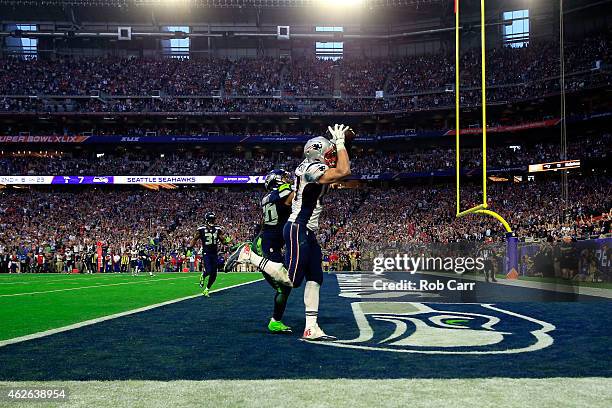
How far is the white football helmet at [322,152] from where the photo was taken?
19.9 feet

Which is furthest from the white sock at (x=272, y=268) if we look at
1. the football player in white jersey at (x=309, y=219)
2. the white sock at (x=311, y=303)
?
the white sock at (x=311, y=303)

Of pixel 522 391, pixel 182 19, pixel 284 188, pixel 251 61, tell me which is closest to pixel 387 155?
pixel 251 61

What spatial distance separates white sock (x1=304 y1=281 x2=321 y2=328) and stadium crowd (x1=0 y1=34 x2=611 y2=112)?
4268 cm

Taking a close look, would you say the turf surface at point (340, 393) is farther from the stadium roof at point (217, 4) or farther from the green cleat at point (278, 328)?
the stadium roof at point (217, 4)

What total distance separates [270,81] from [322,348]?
50.0 meters

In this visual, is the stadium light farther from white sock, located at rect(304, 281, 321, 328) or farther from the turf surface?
the turf surface

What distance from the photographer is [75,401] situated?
3217 mm

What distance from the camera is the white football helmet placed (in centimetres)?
606

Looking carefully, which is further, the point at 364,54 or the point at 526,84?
the point at 364,54

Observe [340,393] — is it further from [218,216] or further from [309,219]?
[218,216]

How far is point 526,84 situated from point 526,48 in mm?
6196

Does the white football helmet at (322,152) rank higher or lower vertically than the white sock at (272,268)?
higher

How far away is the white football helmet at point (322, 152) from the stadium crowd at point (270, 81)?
1664 inches

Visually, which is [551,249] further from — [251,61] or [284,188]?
[251,61]
